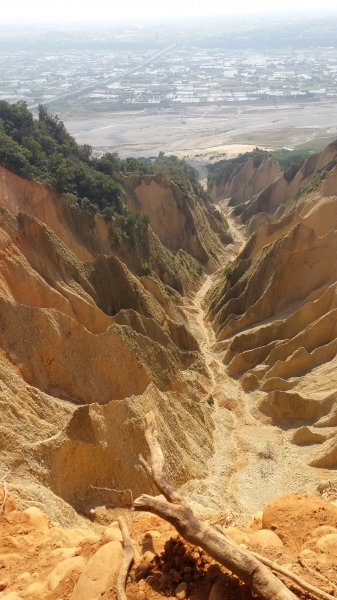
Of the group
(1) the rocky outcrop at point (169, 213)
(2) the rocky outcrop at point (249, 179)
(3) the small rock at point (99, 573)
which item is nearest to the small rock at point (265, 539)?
(3) the small rock at point (99, 573)

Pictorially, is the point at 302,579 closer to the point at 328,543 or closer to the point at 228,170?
the point at 328,543

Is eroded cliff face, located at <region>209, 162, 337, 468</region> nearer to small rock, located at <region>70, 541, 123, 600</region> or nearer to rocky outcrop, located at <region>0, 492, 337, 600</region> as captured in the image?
rocky outcrop, located at <region>0, 492, 337, 600</region>

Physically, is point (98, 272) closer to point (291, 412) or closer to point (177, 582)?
point (291, 412)

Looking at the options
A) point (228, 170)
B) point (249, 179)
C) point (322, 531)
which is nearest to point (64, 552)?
point (322, 531)

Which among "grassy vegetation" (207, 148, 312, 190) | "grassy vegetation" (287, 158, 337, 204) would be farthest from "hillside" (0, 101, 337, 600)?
"grassy vegetation" (207, 148, 312, 190)

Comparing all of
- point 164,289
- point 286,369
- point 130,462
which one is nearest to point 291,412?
point 286,369

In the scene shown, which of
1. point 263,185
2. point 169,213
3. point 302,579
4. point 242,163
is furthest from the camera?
point 242,163
